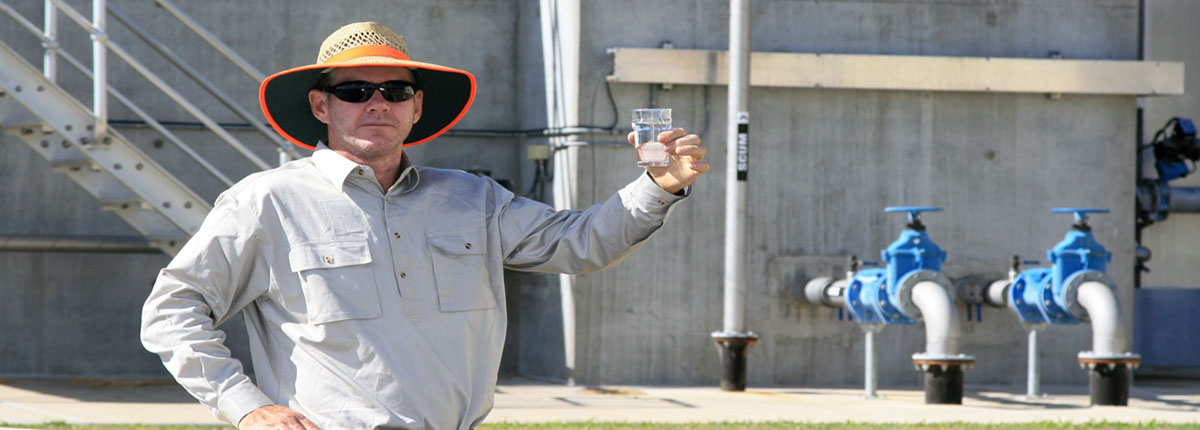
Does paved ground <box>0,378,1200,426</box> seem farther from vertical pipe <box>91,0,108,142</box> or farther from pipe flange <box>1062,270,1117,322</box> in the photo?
vertical pipe <box>91,0,108,142</box>

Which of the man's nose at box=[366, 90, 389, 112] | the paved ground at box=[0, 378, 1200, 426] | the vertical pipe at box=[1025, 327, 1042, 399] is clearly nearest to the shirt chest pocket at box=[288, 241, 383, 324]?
the man's nose at box=[366, 90, 389, 112]

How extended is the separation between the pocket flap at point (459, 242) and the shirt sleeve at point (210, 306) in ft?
1.22

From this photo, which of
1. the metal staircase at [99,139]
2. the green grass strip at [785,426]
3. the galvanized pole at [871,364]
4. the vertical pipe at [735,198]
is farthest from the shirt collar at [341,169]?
the galvanized pole at [871,364]

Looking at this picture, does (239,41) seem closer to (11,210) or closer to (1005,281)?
(11,210)

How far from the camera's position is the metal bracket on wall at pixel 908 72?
12227mm

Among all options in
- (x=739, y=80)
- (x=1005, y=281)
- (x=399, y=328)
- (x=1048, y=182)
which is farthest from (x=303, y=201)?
(x=1048, y=182)

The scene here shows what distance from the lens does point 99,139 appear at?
32.9 ft

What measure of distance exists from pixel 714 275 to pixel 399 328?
9.60 metres

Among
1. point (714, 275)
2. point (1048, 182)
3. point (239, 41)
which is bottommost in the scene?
point (714, 275)

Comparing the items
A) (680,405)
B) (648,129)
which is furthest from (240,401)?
(680,405)

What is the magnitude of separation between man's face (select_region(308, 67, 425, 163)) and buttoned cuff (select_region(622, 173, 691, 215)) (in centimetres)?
53

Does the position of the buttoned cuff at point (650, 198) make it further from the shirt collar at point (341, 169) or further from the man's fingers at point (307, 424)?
the man's fingers at point (307, 424)

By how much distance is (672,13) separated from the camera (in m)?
12.4

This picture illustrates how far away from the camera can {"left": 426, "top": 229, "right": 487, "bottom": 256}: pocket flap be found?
3307 mm
